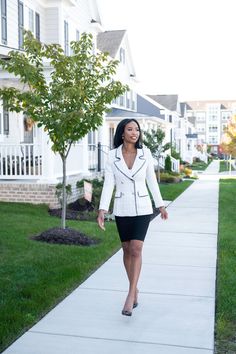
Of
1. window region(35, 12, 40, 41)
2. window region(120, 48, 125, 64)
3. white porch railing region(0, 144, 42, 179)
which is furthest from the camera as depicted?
window region(120, 48, 125, 64)

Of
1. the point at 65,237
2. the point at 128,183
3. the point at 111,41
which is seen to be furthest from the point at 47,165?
the point at 111,41

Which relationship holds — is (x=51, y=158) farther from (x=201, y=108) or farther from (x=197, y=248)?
(x=201, y=108)

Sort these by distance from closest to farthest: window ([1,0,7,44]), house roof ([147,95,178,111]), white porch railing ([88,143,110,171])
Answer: window ([1,0,7,44])
white porch railing ([88,143,110,171])
house roof ([147,95,178,111])

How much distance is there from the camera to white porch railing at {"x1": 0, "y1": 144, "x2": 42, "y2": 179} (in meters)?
12.9

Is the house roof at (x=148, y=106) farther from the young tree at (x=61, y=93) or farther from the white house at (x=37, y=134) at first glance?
the young tree at (x=61, y=93)

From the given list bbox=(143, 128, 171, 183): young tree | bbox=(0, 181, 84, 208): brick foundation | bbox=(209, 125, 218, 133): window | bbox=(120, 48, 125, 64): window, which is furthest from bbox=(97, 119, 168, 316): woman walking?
bbox=(209, 125, 218, 133): window

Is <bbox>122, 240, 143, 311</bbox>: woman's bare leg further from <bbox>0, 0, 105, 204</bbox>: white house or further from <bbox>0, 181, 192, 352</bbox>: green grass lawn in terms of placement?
<bbox>0, 0, 105, 204</bbox>: white house

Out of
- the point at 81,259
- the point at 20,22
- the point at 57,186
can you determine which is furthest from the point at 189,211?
the point at 20,22

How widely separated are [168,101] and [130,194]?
155ft

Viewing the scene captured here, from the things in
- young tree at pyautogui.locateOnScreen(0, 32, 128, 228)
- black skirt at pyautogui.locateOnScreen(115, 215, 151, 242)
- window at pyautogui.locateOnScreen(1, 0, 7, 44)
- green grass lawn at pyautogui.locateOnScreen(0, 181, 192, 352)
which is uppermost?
window at pyautogui.locateOnScreen(1, 0, 7, 44)

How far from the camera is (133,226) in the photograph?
502 centimetres

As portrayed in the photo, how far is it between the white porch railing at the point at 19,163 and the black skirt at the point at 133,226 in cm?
804

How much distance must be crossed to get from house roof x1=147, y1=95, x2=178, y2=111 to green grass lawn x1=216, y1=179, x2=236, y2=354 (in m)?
39.3

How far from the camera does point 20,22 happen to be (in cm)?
1468
